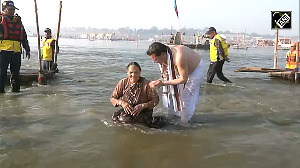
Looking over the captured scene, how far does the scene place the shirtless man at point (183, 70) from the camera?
4332 mm

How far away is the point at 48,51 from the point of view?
33.0 feet

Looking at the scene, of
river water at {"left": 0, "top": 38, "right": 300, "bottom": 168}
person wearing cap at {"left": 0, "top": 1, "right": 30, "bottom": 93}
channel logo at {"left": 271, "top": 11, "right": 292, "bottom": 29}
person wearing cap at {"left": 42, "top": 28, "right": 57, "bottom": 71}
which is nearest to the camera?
river water at {"left": 0, "top": 38, "right": 300, "bottom": 168}

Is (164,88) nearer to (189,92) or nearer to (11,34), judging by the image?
(189,92)

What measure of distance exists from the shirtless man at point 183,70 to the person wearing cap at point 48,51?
6.33 metres

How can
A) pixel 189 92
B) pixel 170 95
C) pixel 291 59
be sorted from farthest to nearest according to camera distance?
1. pixel 291 59
2. pixel 170 95
3. pixel 189 92

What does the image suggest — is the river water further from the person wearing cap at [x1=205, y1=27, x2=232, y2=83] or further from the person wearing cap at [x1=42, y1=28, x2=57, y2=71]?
the person wearing cap at [x1=42, y1=28, x2=57, y2=71]

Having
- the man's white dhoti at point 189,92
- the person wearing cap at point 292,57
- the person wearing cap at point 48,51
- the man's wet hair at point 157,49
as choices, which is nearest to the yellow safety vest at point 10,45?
the person wearing cap at point 48,51

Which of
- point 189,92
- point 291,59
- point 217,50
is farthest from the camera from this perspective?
point 291,59

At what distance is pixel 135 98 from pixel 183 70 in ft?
2.81

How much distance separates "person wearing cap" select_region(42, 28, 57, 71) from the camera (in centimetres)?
1002

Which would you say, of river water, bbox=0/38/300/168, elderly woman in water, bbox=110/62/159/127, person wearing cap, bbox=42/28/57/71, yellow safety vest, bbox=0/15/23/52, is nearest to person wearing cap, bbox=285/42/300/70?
river water, bbox=0/38/300/168

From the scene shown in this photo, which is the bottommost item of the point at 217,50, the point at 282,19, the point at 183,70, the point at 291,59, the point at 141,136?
the point at 141,136

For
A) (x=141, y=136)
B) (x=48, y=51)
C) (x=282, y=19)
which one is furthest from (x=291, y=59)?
(x=141, y=136)

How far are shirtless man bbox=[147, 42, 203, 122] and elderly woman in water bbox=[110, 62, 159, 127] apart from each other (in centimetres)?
25
